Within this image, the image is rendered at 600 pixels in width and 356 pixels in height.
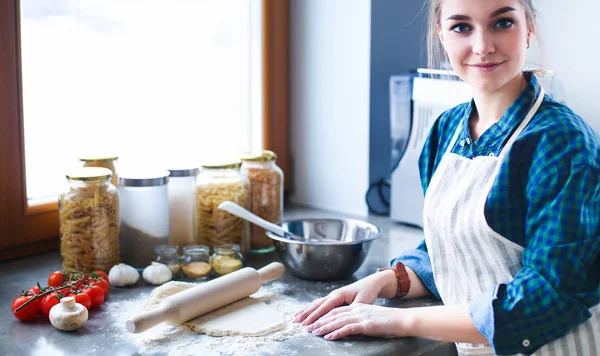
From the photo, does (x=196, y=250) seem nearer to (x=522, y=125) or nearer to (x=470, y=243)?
(x=470, y=243)

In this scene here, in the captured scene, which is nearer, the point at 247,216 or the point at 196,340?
the point at 196,340

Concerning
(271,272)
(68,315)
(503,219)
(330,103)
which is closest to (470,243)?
Result: (503,219)

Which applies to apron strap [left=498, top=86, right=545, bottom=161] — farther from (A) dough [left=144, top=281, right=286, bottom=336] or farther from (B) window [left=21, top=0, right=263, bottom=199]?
(B) window [left=21, top=0, right=263, bottom=199]

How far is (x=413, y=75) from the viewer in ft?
5.57

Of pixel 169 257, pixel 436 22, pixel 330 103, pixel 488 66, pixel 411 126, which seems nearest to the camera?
pixel 488 66

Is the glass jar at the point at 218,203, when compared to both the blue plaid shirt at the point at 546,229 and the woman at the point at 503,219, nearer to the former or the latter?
the woman at the point at 503,219

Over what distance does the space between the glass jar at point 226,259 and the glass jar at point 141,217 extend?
12 cm

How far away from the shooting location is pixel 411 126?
5.56ft

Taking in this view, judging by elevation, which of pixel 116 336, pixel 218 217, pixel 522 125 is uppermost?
pixel 522 125

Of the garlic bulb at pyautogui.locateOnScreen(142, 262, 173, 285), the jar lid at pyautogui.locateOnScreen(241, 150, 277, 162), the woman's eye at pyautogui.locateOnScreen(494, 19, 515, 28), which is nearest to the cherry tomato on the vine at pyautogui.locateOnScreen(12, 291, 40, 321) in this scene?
the garlic bulb at pyautogui.locateOnScreen(142, 262, 173, 285)

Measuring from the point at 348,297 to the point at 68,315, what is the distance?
446 mm

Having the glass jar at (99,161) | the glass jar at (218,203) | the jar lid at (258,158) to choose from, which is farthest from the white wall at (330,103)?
the glass jar at (99,161)

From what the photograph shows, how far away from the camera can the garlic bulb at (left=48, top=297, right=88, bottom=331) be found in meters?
1.11

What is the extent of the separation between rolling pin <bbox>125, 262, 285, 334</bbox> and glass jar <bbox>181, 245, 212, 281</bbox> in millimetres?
141
